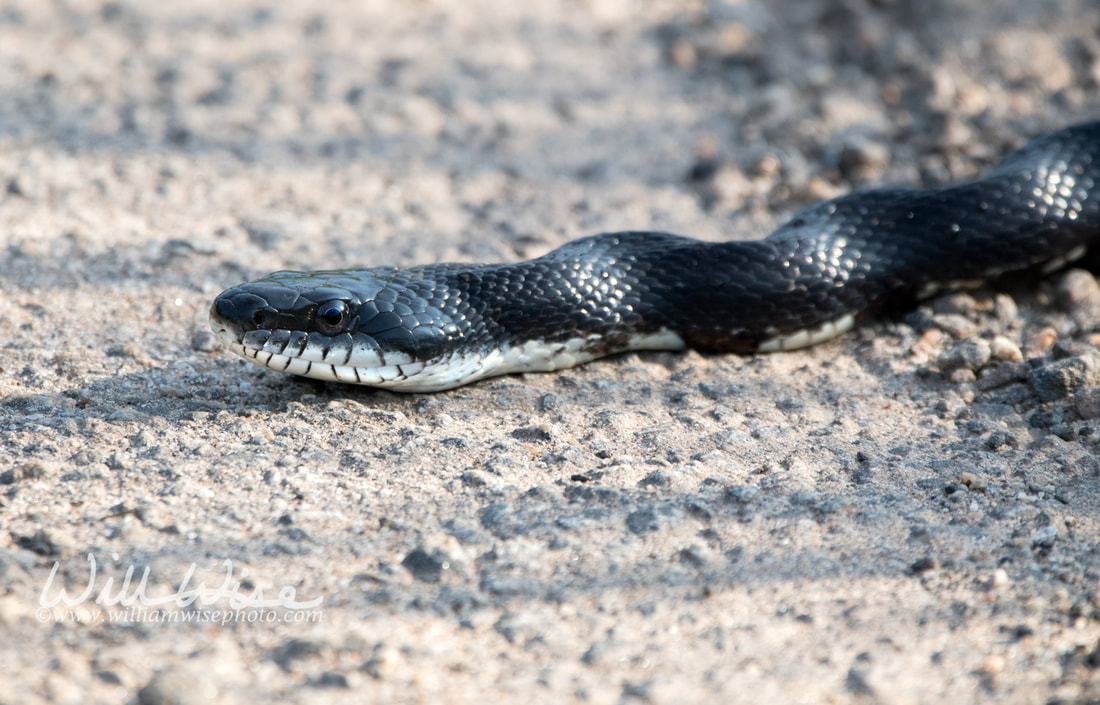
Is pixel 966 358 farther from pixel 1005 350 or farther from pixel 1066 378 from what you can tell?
pixel 1066 378

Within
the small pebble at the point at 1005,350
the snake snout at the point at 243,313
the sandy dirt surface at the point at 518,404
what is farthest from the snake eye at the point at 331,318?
the small pebble at the point at 1005,350

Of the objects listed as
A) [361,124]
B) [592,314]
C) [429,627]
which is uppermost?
[361,124]

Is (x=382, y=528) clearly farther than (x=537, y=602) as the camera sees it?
Yes

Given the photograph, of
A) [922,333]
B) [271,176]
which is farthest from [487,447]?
[271,176]

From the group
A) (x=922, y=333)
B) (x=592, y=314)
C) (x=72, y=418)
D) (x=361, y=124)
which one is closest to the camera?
(x=72, y=418)

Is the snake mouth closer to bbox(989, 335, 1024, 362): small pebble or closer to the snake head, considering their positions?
the snake head

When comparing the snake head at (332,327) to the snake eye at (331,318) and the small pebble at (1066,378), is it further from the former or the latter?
the small pebble at (1066,378)

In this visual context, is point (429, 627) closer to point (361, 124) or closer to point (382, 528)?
point (382, 528)

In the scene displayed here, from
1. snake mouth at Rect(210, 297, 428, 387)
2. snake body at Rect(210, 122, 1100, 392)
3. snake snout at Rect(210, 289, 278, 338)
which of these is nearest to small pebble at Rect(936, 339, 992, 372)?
snake body at Rect(210, 122, 1100, 392)
